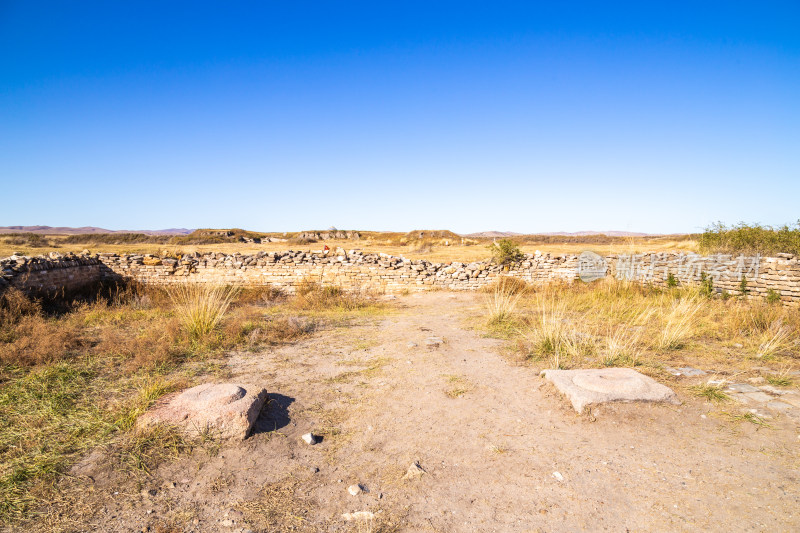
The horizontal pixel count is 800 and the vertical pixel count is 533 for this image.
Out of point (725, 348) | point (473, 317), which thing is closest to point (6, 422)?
point (473, 317)

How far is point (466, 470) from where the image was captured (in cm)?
319

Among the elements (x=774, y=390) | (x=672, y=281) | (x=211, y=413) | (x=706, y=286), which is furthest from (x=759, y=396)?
(x=672, y=281)

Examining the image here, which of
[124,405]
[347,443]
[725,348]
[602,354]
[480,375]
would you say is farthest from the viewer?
[725,348]

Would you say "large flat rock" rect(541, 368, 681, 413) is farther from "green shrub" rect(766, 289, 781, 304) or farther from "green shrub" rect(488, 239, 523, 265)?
"green shrub" rect(488, 239, 523, 265)

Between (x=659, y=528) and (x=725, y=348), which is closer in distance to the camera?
(x=659, y=528)

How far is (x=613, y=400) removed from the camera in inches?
160

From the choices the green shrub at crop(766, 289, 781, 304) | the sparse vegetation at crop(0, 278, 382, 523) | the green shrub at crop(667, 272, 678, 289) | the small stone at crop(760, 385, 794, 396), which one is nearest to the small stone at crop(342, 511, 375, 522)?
the sparse vegetation at crop(0, 278, 382, 523)

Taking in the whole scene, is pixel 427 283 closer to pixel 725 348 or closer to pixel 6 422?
pixel 725 348

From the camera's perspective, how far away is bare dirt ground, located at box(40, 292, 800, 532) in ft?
8.59

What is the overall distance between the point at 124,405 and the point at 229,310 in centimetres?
588

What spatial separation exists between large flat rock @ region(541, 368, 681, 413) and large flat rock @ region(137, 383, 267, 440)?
3304 millimetres

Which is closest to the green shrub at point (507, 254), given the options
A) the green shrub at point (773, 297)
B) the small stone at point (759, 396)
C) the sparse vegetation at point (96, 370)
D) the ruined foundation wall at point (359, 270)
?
the ruined foundation wall at point (359, 270)

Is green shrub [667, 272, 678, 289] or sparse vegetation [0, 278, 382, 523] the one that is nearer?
sparse vegetation [0, 278, 382, 523]

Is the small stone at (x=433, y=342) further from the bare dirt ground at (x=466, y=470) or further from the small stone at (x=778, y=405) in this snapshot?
the small stone at (x=778, y=405)
